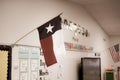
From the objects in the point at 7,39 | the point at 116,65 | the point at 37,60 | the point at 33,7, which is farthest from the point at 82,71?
the point at 116,65

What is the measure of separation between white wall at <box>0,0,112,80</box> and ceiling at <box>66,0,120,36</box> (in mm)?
184

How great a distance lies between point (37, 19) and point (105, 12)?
9.58 ft

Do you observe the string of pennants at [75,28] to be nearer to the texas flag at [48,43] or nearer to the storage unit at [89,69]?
the storage unit at [89,69]

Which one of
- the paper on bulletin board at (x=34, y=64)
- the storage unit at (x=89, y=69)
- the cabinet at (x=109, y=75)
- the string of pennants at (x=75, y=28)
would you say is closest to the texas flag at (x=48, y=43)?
the paper on bulletin board at (x=34, y=64)

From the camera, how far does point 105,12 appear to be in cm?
618

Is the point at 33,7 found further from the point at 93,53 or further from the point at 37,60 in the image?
the point at 93,53

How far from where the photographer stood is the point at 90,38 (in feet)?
20.9

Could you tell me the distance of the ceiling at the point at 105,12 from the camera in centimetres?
552

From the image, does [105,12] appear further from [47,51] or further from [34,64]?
[47,51]

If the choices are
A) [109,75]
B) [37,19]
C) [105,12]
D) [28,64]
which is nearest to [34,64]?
[28,64]

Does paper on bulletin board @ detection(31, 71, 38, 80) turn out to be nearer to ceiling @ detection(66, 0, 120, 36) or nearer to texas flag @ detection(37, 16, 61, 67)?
texas flag @ detection(37, 16, 61, 67)

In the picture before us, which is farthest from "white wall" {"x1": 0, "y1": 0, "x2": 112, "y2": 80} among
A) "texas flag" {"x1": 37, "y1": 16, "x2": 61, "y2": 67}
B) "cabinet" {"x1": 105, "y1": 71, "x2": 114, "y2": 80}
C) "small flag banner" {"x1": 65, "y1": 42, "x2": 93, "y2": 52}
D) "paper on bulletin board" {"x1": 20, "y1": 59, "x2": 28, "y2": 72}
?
"cabinet" {"x1": 105, "y1": 71, "x2": 114, "y2": 80}

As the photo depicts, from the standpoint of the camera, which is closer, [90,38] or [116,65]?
[90,38]

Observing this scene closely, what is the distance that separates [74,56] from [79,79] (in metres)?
0.67
